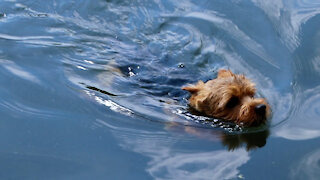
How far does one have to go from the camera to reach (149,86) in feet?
24.9

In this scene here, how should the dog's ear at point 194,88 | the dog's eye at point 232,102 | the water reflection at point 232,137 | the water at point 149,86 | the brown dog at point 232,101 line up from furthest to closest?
1. the dog's ear at point 194,88
2. the dog's eye at point 232,102
3. the brown dog at point 232,101
4. the water reflection at point 232,137
5. the water at point 149,86

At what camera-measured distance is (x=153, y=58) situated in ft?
26.8

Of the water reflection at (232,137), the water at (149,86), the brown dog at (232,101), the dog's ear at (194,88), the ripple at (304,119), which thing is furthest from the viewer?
the dog's ear at (194,88)

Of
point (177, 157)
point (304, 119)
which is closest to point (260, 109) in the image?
point (304, 119)

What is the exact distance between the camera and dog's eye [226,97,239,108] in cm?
646

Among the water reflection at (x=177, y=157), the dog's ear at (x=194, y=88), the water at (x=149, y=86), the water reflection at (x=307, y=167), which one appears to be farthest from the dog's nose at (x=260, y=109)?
the dog's ear at (x=194, y=88)

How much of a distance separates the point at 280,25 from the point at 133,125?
145 inches

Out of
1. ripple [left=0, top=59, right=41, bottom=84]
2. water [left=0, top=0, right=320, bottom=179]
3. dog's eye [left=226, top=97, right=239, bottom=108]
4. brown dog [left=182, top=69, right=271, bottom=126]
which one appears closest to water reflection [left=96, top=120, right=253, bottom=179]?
water [left=0, top=0, right=320, bottom=179]

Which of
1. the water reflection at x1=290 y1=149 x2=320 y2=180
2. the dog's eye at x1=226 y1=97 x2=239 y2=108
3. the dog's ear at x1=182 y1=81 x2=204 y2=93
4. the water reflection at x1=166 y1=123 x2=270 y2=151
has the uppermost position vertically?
the dog's ear at x1=182 y1=81 x2=204 y2=93

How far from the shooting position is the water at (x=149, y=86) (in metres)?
5.51

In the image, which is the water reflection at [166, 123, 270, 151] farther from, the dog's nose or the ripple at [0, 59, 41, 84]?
the ripple at [0, 59, 41, 84]

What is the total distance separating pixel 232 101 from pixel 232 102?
0.7 inches

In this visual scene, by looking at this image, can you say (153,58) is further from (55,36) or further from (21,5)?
(21,5)

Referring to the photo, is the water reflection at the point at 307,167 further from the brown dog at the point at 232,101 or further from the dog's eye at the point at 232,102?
the dog's eye at the point at 232,102
